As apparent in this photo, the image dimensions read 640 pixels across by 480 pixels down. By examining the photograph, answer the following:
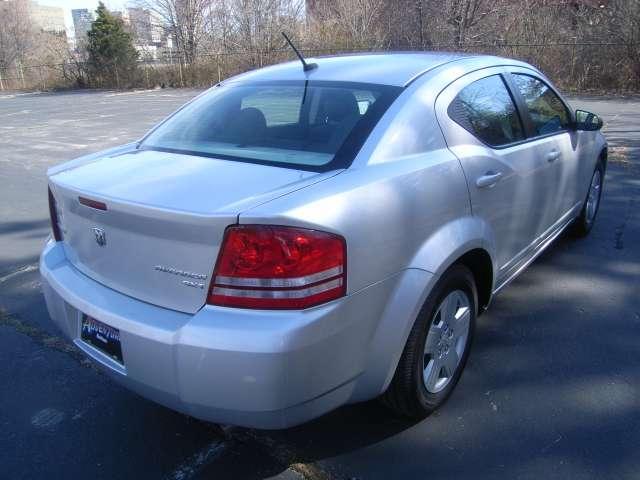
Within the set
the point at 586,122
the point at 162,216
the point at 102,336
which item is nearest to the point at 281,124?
the point at 162,216

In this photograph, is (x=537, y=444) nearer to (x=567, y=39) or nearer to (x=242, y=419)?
(x=242, y=419)

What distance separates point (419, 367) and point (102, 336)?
1344mm

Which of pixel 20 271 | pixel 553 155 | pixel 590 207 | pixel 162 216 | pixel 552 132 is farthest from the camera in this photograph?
pixel 590 207

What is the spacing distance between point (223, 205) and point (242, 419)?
2.51ft

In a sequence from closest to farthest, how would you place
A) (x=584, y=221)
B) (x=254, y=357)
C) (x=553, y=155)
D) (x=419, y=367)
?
(x=254, y=357) → (x=419, y=367) → (x=553, y=155) → (x=584, y=221)

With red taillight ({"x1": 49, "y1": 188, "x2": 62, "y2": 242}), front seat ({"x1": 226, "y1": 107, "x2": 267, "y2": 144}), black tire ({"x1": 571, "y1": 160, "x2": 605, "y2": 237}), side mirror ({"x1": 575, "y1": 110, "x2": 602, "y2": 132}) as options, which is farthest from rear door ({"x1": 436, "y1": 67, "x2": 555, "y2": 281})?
red taillight ({"x1": 49, "y1": 188, "x2": 62, "y2": 242})

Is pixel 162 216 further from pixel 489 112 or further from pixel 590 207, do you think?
pixel 590 207

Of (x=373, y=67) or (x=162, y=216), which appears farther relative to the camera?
(x=373, y=67)

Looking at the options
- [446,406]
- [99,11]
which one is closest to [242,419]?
[446,406]

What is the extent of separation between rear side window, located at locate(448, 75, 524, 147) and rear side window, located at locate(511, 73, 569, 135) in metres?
0.28

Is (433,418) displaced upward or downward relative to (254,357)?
downward

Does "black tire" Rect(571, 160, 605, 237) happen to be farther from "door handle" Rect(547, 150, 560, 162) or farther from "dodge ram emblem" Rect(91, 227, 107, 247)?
"dodge ram emblem" Rect(91, 227, 107, 247)

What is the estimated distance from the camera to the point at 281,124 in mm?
2965

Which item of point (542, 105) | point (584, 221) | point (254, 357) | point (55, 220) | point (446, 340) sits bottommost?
point (584, 221)
